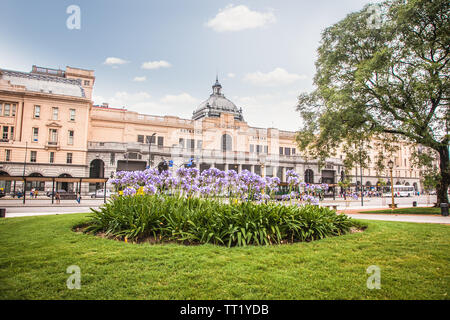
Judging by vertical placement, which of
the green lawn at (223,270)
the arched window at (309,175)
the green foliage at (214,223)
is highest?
the arched window at (309,175)

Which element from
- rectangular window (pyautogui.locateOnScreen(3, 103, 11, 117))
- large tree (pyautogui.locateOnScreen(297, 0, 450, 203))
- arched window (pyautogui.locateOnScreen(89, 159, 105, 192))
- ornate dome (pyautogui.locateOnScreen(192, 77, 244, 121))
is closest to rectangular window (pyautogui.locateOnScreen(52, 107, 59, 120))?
rectangular window (pyautogui.locateOnScreen(3, 103, 11, 117))

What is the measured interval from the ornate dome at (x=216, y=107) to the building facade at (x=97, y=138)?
46 centimetres

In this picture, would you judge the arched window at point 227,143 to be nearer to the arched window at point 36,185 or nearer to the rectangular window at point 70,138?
the rectangular window at point 70,138

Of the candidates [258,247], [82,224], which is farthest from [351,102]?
[82,224]

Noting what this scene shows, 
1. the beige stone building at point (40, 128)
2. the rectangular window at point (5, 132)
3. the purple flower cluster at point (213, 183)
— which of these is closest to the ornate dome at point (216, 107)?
the beige stone building at point (40, 128)

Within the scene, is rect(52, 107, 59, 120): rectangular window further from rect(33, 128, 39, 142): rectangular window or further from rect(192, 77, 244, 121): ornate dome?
rect(192, 77, 244, 121): ornate dome

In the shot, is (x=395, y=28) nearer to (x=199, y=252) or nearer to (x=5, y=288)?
(x=199, y=252)

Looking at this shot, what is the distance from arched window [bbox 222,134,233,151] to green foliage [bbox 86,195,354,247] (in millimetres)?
47725

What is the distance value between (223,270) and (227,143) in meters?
51.9

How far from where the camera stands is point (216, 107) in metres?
63.0

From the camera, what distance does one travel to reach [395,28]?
17375mm

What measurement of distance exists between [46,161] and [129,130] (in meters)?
14.3

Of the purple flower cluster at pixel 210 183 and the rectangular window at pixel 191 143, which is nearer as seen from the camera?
the purple flower cluster at pixel 210 183

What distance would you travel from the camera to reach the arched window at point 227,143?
55553 millimetres
